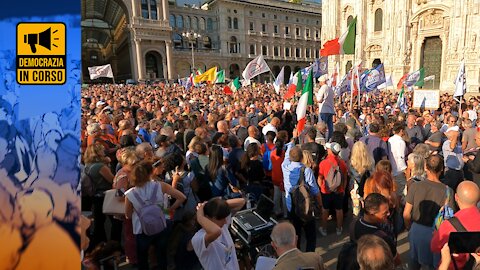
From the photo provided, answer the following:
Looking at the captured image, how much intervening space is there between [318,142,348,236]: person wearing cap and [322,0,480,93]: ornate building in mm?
27534

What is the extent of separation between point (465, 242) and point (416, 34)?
112 feet

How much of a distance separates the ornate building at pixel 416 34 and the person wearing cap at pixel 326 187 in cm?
2753

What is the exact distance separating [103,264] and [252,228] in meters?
1.52

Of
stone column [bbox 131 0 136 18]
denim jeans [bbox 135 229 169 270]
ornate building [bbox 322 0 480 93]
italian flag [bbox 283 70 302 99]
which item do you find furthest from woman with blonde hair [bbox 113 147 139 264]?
stone column [bbox 131 0 136 18]

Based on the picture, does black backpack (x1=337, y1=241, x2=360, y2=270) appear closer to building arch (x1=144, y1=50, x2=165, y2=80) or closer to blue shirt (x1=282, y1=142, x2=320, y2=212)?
blue shirt (x1=282, y1=142, x2=320, y2=212)

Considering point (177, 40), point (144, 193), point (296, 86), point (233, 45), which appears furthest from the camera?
point (233, 45)

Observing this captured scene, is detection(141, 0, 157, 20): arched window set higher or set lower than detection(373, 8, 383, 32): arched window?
higher

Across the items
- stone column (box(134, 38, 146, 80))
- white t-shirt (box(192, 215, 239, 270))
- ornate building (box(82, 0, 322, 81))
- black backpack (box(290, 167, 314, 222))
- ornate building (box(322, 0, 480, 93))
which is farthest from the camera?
ornate building (box(82, 0, 322, 81))

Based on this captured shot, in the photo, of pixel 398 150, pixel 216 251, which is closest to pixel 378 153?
pixel 398 150

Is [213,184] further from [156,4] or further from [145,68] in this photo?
[156,4]

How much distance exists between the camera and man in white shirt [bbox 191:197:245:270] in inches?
103

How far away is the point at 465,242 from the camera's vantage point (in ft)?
6.98

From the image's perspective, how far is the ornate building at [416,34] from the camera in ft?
87.4

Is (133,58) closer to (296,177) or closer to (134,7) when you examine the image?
(134,7)
